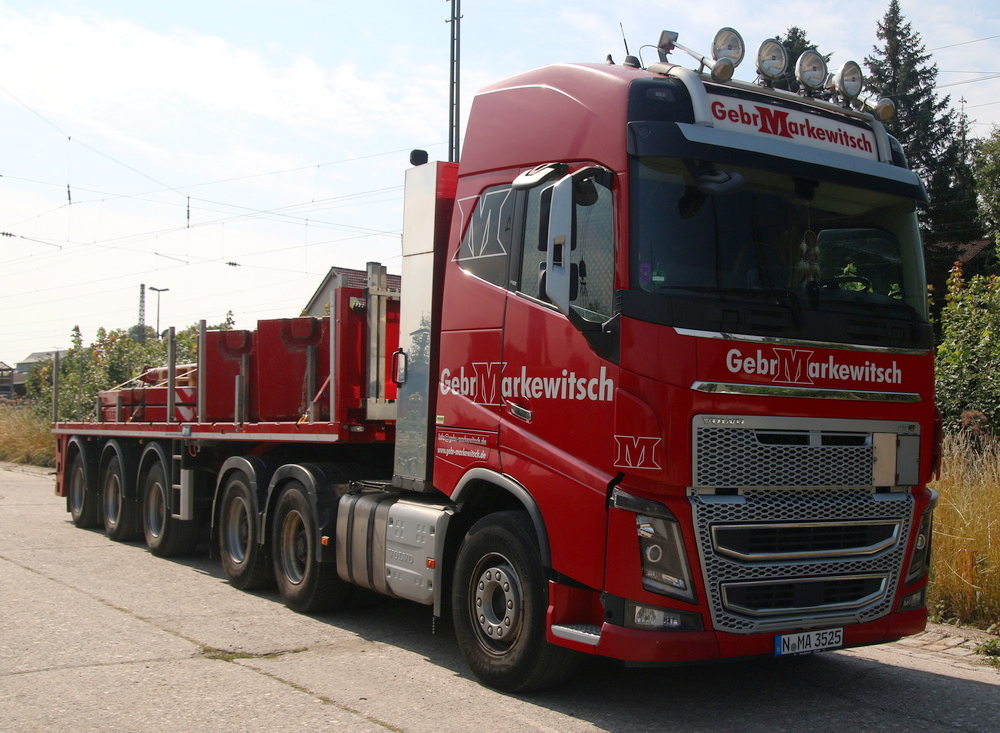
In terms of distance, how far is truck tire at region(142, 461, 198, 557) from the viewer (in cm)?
1114

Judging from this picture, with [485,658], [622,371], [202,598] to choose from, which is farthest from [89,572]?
[622,371]

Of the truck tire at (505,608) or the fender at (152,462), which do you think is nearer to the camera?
the truck tire at (505,608)

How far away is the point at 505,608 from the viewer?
596 cm

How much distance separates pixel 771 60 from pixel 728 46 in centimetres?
41

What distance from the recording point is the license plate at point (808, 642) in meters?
5.26

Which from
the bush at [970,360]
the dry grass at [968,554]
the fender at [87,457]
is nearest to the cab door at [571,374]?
the dry grass at [968,554]

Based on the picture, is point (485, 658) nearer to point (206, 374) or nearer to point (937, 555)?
point (937, 555)

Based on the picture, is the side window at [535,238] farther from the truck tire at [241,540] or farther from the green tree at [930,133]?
the green tree at [930,133]

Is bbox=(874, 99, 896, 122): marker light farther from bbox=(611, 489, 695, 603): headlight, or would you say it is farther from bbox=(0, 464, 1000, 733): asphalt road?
bbox=(0, 464, 1000, 733): asphalt road

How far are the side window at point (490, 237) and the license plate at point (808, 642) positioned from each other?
254cm

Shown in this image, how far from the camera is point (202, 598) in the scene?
888 centimetres

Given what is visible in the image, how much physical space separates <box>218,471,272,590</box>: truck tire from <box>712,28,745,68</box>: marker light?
18.0ft

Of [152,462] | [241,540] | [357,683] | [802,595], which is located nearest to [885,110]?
[802,595]

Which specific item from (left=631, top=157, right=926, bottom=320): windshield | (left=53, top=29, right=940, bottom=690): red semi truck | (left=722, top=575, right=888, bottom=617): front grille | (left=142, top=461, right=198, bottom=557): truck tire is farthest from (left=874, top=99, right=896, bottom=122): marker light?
(left=142, top=461, right=198, bottom=557): truck tire
